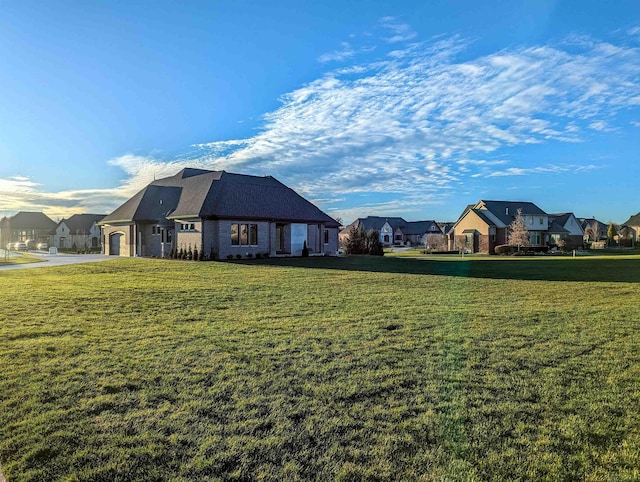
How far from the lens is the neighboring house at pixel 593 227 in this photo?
8075 cm

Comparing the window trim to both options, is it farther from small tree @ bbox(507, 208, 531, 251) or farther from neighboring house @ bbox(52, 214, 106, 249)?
neighboring house @ bbox(52, 214, 106, 249)

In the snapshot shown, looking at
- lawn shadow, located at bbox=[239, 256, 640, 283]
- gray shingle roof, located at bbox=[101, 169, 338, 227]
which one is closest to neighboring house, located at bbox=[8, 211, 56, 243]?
gray shingle roof, located at bbox=[101, 169, 338, 227]

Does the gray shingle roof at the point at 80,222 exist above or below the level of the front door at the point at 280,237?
above

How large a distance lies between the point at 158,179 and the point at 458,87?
30.3 m

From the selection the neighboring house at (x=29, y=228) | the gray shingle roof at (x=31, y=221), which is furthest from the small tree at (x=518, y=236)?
the gray shingle roof at (x=31, y=221)

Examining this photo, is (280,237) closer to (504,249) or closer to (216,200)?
(216,200)

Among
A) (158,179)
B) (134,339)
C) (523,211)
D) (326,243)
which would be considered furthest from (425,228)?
(134,339)

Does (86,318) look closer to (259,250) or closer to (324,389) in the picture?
(324,389)

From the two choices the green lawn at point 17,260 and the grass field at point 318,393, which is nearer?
the grass field at point 318,393

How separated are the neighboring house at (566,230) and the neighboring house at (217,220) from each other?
3654cm

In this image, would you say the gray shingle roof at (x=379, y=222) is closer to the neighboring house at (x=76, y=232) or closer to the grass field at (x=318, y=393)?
the neighboring house at (x=76, y=232)

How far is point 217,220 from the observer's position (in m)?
28.9

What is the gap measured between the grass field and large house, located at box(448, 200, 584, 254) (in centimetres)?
4692

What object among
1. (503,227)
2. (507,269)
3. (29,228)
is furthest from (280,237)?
(29,228)
